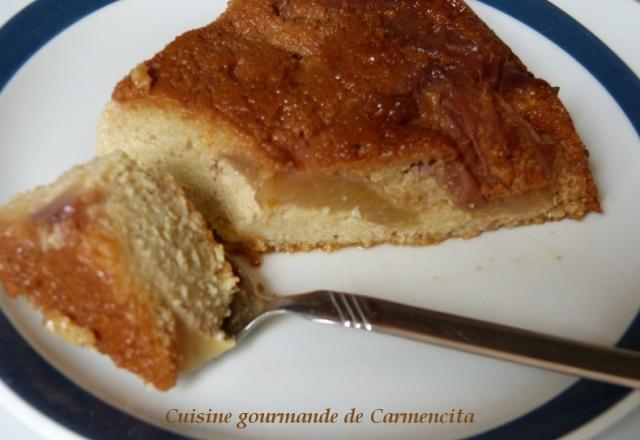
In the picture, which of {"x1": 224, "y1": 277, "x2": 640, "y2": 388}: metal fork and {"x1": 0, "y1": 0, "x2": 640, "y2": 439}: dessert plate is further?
{"x1": 0, "y1": 0, "x2": 640, "y2": 439}: dessert plate

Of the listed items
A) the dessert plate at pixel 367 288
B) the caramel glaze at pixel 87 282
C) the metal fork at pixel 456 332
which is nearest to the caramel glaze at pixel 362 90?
the dessert plate at pixel 367 288

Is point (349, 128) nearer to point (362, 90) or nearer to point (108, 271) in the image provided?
point (362, 90)

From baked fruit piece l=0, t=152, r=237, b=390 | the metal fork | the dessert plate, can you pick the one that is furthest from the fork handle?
baked fruit piece l=0, t=152, r=237, b=390

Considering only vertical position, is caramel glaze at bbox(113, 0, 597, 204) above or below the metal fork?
above

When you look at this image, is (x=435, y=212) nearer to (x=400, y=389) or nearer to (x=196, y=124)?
(x=400, y=389)

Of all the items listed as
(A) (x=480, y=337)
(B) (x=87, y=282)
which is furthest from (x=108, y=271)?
(A) (x=480, y=337)

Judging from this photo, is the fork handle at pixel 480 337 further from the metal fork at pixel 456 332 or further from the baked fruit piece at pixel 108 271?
the baked fruit piece at pixel 108 271

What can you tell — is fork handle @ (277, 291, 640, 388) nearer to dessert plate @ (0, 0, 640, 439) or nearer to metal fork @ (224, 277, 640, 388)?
metal fork @ (224, 277, 640, 388)

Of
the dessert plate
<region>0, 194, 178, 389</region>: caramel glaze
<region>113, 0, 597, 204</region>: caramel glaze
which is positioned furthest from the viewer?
<region>113, 0, 597, 204</region>: caramel glaze
